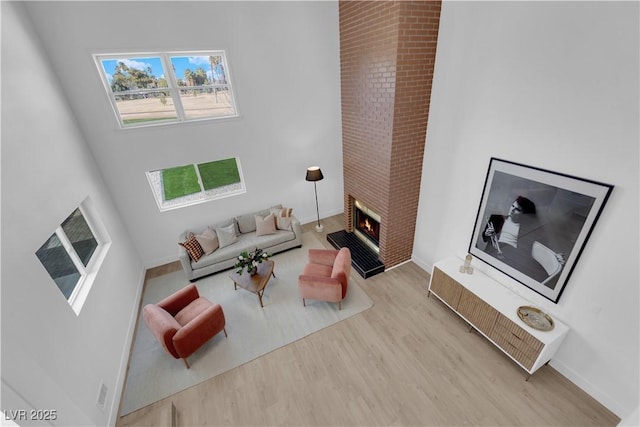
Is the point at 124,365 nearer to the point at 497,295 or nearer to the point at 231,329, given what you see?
the point at 231,329

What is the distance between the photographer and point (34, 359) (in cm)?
197

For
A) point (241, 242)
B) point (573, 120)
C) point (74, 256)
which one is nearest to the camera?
point (573, 120)

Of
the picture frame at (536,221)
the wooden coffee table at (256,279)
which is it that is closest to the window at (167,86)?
the wooden coffee table at (256,279)

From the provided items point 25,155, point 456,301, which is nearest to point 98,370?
point 25,155

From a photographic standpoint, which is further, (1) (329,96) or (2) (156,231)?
(1) (329,96)

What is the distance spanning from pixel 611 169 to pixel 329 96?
430cm

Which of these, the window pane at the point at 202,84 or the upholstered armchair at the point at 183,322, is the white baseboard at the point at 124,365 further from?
the window pane at the point at 202,84

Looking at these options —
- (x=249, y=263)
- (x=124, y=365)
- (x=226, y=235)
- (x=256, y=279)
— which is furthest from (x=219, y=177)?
(x=124, y=365)

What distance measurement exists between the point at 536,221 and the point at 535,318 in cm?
108

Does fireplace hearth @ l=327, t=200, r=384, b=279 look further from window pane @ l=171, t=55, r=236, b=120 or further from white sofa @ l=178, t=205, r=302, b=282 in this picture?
window pane @ l=171, t=55, r=236, b=120

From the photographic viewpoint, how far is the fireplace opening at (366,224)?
15.5 feet

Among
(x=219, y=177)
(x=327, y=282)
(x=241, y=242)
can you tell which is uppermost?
(x=219, y=177)

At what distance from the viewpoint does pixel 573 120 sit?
2277 millimetres

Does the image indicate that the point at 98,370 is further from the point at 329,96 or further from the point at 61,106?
the point at 329,96
